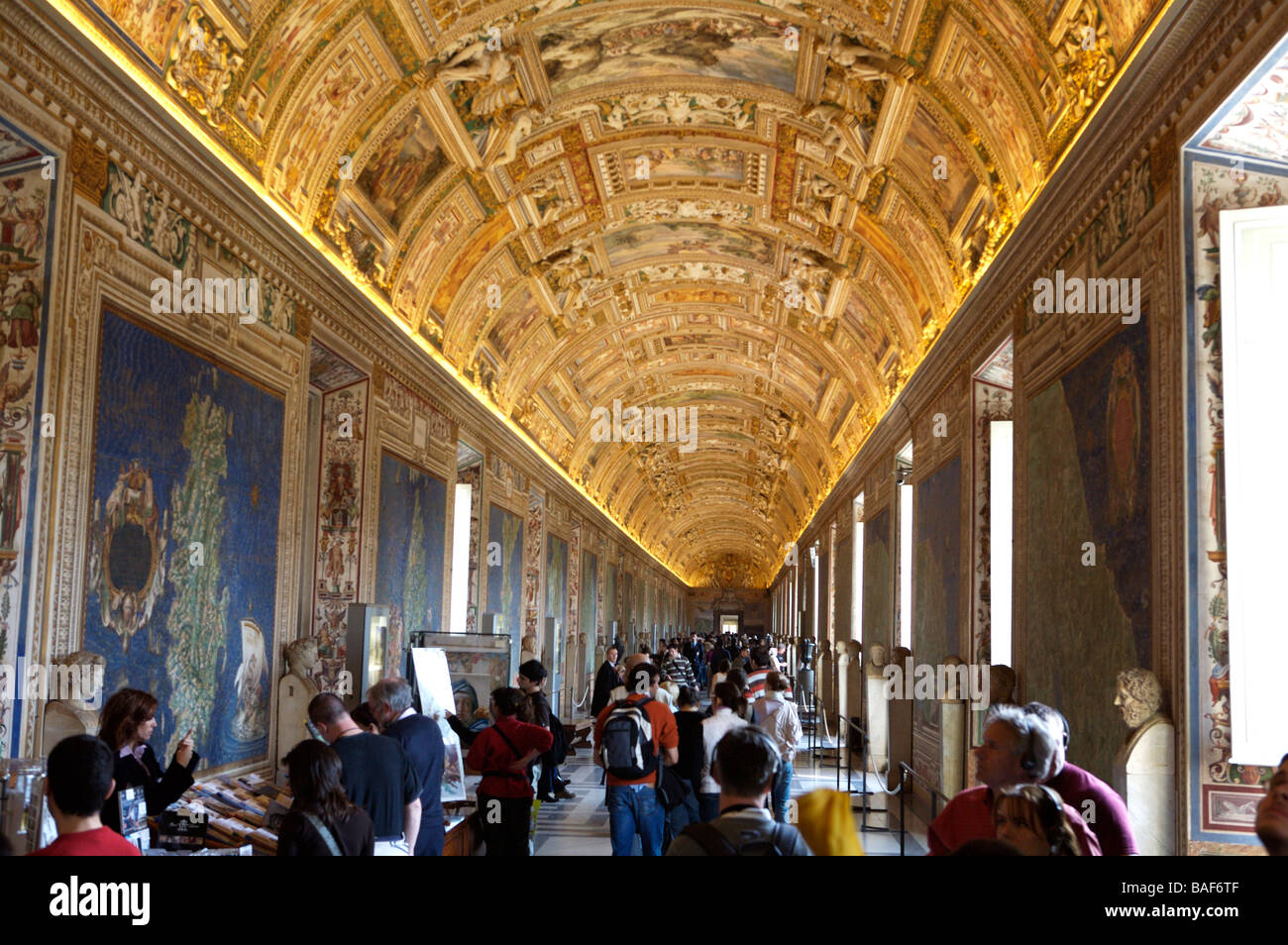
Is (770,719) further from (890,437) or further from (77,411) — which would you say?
(890,437)

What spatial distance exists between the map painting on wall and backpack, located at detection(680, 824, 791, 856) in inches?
243

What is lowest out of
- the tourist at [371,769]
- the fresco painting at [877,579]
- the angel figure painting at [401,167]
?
the tourist at [371,769]

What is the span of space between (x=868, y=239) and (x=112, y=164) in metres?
12.6

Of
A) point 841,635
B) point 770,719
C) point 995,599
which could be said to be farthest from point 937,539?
point 841,635

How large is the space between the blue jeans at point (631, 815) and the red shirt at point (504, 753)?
869mm

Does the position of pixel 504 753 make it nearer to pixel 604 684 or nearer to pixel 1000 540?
pixel 604 684

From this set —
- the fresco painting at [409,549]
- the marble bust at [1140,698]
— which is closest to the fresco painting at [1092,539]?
the marble bust at [1140,698]

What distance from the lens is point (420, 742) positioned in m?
7.17

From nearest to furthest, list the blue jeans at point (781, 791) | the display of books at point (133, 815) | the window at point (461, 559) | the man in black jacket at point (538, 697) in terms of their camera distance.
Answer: the display of books at point (133, 815), the blue jeans at point (781, 791), the man in black jacket at point (538, 697), the window at point (461, 559)

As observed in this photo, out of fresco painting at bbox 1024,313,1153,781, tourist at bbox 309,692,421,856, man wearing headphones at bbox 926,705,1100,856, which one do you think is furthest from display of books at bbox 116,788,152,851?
fresco painting at bbox 1024,313,1153,781

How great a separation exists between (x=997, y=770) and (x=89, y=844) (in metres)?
3.81

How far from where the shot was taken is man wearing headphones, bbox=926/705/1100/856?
490 cm

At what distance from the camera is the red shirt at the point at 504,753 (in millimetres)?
8562

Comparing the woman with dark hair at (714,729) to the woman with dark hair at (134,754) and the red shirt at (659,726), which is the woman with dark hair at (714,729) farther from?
the woman with dark hair at (134,754)
